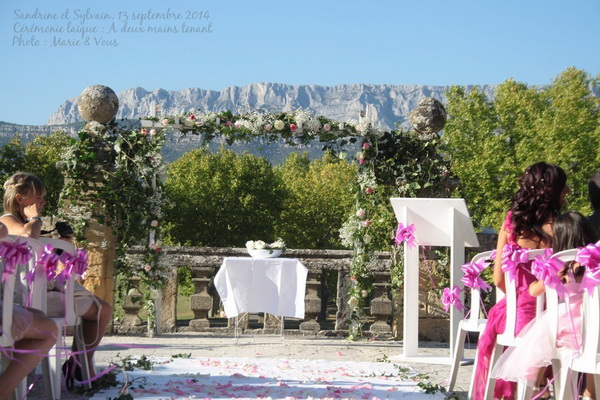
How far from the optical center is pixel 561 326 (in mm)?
3916

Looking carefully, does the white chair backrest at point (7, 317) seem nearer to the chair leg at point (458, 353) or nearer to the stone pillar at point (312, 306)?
the chair leg at point (458, 353)

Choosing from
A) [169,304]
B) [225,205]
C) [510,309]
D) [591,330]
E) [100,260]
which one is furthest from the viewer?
[225,205]

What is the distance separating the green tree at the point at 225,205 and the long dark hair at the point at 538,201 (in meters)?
35.8

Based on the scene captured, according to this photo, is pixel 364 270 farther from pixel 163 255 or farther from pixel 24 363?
pixel 24 363

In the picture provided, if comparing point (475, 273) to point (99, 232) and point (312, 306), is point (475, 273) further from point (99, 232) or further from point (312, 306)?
point (99, 232)

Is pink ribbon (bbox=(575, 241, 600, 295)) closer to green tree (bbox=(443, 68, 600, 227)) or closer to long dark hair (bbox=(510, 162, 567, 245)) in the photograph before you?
long dark hair (bbox=(510, 162, 567, 245))

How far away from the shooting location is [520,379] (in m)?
4.03

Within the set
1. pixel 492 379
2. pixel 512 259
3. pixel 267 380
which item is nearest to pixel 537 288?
pixel 512 259

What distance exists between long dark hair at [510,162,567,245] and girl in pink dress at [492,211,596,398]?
0.39 metres

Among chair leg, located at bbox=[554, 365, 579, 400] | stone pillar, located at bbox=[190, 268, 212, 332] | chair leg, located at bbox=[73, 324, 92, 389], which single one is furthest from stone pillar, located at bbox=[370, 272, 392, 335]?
chair leg, located at bbox=[554, 365, 579, 400]

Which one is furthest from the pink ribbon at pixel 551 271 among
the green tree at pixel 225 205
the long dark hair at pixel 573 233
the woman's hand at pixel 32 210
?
the green tree at pixel 225 205

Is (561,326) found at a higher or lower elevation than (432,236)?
lower

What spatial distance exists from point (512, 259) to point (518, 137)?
104 feet

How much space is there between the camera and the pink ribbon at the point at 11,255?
3773 millimetres
